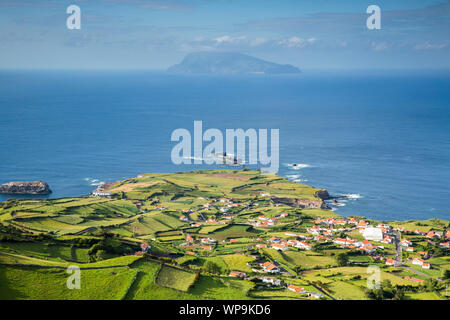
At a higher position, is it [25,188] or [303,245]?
[25,188]

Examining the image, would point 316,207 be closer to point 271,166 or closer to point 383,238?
point 383,238

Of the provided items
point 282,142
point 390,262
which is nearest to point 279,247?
point 390,262

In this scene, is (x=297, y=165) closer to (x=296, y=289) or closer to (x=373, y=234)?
(x=373, y=234)

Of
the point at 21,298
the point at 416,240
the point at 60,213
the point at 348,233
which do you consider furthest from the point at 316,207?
the point at 21,298

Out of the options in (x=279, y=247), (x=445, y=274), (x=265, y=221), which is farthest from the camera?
(x=265, y=221)

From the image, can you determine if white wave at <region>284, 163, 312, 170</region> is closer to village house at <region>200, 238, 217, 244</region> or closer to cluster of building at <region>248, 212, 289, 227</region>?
cluster of building at <region>248, 212, 289, 227</region>

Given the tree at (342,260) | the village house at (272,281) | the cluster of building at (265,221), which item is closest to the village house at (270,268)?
the village house at (272,281)
